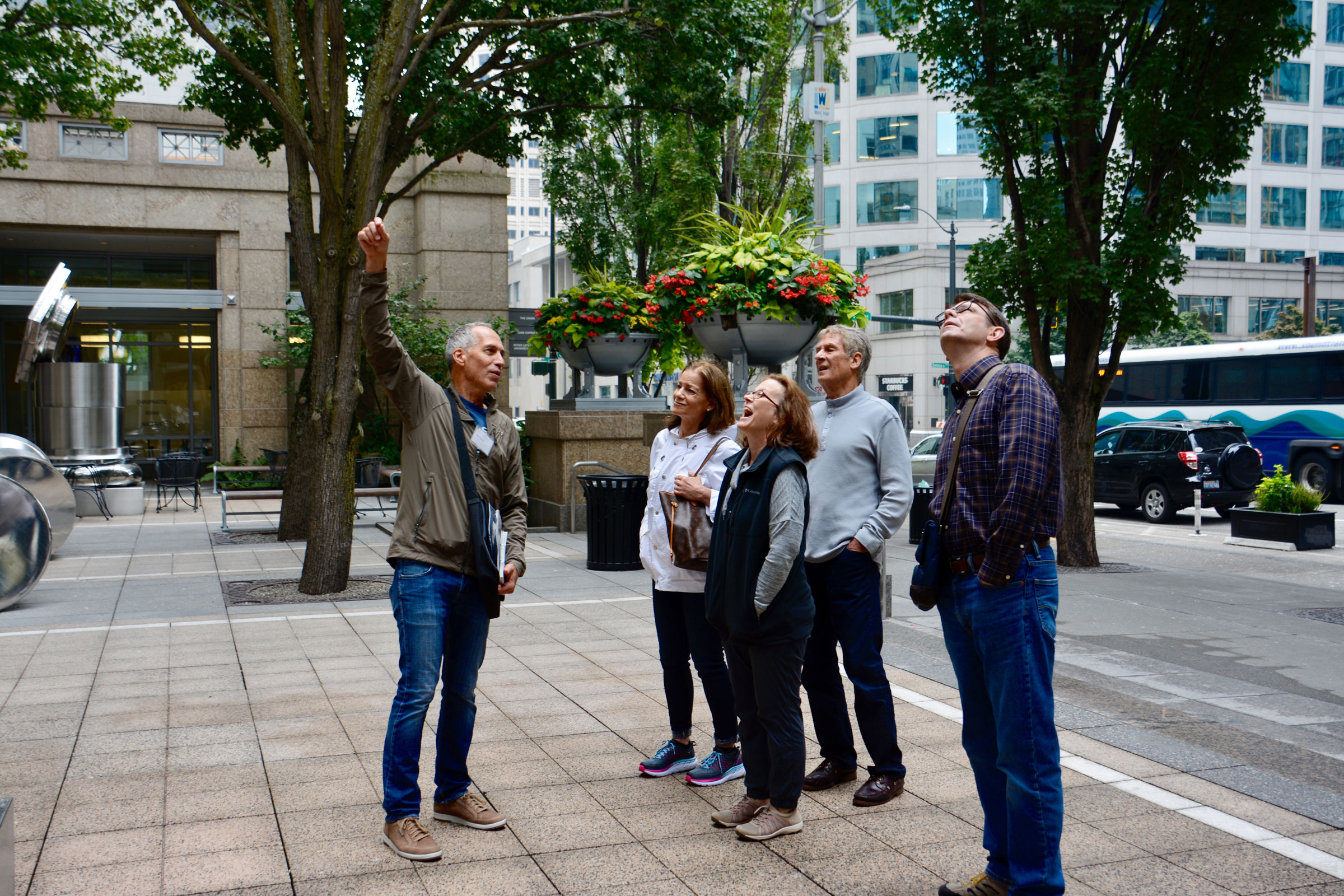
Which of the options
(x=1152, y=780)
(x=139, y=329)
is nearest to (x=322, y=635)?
(x=1152, y=780)

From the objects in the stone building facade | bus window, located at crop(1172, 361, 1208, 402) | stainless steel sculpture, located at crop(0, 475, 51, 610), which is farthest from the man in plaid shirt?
bus window, located at crop(1172, 361, 1208, 402)

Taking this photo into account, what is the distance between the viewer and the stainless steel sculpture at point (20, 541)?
25.6 ft

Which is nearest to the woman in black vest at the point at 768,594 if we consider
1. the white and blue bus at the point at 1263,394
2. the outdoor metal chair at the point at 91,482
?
the outdoor metal chair at the point at 91,482

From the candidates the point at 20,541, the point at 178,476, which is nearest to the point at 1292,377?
the point at 178,476

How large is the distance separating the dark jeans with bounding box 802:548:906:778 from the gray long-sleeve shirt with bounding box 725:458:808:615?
0.57 metres

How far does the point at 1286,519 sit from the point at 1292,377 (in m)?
9.70

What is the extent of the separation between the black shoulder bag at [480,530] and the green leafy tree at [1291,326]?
53864 millimetres

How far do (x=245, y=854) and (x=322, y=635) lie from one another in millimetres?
4155

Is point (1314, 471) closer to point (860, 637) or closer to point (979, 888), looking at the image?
point (860, 637)

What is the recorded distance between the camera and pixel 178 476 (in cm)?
1956

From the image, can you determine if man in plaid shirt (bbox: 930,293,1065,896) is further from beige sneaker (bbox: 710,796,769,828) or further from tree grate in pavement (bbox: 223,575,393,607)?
tree grate in pavement (bbox: 223,575,393,607)

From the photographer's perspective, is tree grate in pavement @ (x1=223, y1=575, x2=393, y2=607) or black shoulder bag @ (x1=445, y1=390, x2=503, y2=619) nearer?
black shoulder bag @ (x1=445, y1=390, x2=503, y2=619)

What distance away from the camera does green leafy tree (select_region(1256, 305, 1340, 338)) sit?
1994 inches

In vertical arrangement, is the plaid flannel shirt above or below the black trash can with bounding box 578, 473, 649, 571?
above
